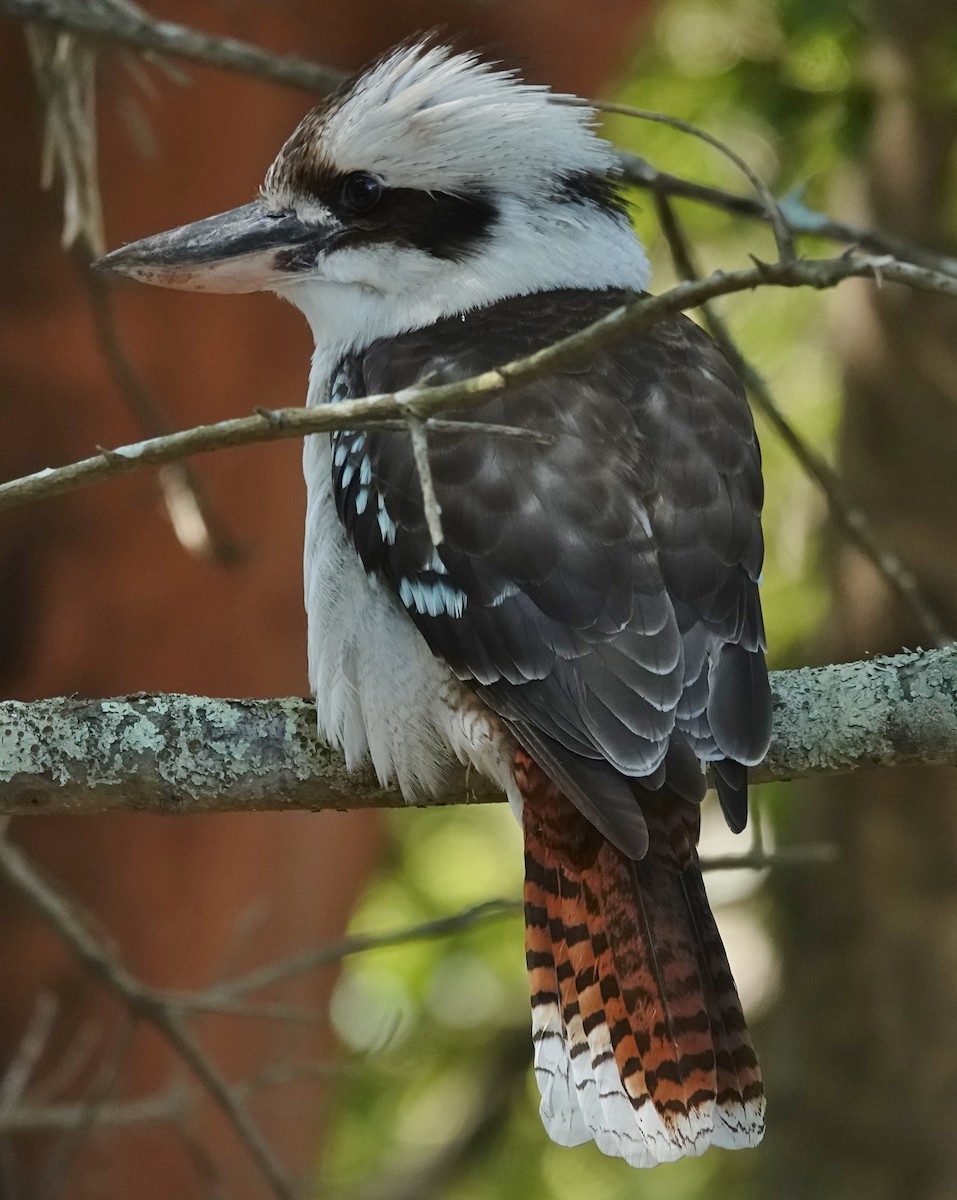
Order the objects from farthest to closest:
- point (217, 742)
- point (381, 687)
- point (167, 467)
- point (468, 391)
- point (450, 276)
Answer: point (167, 467) < point (450, 276) < point (381, 687) < point (217, 742) < point (468, 391)

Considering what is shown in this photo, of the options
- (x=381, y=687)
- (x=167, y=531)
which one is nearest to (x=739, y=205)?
(x=381, y=687)

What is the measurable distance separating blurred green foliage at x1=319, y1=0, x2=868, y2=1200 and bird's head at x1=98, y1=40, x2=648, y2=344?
1329 mm

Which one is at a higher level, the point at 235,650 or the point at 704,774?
the point at 235,650

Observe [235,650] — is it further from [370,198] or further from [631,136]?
[370,198]

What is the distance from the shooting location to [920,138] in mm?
4770

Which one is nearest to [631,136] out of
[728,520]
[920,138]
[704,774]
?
[920,138]

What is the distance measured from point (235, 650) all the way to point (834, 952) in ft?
6.54

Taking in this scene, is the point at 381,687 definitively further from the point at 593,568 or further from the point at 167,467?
the point at 167,467

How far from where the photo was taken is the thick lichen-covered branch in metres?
2.17

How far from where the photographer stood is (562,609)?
221 centimetres

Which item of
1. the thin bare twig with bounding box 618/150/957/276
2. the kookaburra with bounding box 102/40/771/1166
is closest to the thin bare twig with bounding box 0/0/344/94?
the kookaburra with bounding box 102/40/771/1166

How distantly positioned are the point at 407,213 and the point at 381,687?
88 cm

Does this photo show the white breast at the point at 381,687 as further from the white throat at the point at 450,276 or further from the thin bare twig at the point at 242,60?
the thin bare twig at the point at 242,60

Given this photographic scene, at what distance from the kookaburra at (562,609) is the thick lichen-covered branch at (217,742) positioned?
111mm
